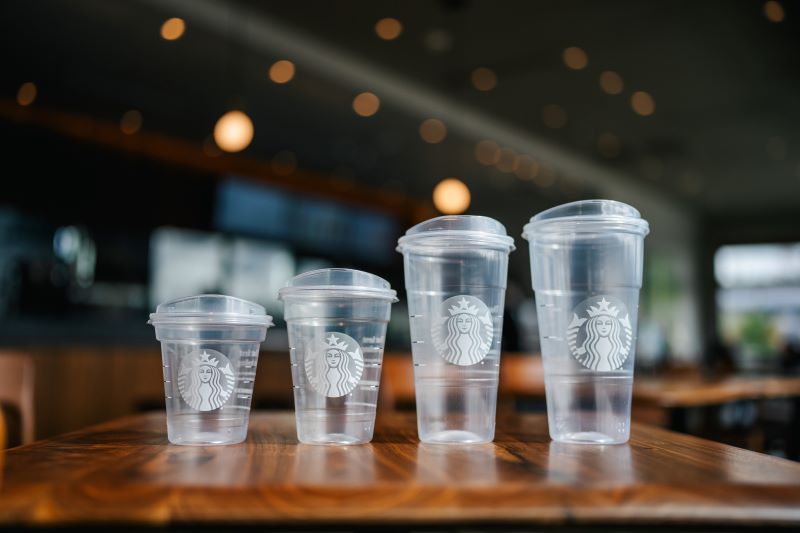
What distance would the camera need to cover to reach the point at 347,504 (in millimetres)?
549

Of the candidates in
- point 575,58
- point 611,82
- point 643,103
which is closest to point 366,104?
point 575,58

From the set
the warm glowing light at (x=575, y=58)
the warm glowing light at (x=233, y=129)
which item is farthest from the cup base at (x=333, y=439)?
the warm glowing light at (x=575, y=58)

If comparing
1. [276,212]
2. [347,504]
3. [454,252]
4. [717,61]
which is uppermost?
[717,61]

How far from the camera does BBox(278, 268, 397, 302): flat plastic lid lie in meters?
0.88

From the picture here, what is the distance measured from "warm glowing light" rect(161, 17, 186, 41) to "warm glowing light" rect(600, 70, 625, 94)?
3.79 meters

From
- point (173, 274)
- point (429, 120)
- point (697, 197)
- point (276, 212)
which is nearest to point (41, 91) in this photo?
point (173, 274)

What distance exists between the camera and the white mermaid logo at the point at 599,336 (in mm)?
849

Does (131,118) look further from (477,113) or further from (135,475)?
(135,475)

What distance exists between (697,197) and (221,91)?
9122 mm

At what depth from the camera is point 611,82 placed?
6449 mm

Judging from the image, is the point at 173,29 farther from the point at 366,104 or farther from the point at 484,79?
the point at 484,79

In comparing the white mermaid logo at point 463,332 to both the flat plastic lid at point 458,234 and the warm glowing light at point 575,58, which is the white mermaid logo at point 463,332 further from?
the warm glowing light at point 575,58

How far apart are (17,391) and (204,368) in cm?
114

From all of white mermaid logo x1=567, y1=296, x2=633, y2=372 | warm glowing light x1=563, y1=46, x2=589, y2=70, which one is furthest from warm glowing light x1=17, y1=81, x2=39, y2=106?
white mermaid logo x1=567, y1=296, x2=633, y2=372
